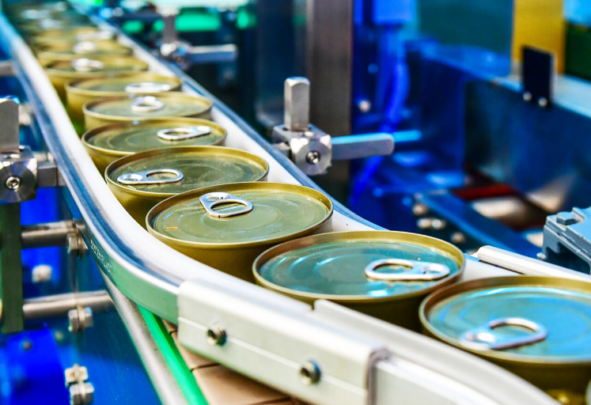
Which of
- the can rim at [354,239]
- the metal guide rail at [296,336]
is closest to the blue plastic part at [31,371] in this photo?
the metal guide rail at [296,336]

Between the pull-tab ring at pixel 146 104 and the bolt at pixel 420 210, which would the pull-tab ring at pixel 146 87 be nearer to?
the pull-tab ring at pixel 146 104

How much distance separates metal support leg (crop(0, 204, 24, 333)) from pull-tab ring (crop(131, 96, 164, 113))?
378mm

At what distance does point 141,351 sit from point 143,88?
1.02 meters

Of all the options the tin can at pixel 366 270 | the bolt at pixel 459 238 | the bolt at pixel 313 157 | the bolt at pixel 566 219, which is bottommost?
the bolt at pixel 459 238

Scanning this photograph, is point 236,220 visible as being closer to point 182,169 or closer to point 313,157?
point 182,169

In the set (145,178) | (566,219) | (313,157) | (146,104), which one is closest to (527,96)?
(313,157)

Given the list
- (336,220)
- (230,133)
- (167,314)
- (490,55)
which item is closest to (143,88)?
(230,133)

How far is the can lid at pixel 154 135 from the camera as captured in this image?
5.09 feet

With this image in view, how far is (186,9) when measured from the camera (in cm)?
366

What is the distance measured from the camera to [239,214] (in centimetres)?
117

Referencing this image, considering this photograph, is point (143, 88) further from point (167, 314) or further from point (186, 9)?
point (186, 9)

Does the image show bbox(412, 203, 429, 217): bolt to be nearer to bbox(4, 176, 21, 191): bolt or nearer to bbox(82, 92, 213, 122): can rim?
bbox(82, 92, 213, 122): can rim

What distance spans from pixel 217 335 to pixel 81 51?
1.79 m

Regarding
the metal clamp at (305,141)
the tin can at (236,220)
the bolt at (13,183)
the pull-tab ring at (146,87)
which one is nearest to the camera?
the tin can at (236,220)
